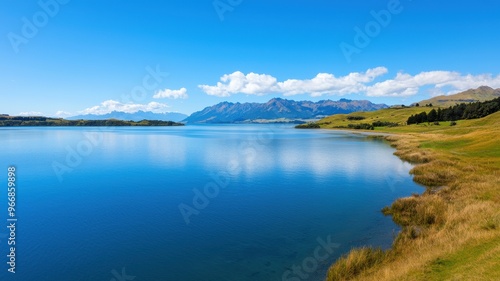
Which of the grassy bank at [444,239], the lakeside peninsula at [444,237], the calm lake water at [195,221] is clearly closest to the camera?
the grassy bank at [444,239]

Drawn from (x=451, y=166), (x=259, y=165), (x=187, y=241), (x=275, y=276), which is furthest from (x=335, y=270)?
(x=259, y=165)

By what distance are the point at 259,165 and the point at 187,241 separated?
47998 millimetres

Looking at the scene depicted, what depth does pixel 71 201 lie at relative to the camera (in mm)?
44250

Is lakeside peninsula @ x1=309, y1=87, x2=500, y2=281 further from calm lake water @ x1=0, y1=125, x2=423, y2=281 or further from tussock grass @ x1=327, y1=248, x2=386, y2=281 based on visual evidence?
calm lake water @ x1=0, y1=125, x2=423, y2=281

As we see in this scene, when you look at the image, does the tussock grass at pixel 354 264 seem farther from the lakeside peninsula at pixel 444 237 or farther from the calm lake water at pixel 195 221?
the calm lake water at pixel 195 221

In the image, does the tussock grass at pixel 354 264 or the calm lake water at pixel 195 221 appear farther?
the calm lake water at pixel 195 221

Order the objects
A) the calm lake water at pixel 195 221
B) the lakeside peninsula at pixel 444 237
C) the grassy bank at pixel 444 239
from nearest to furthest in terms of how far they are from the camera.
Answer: the grassy bank at pixel 444 239 → the lakeside peninsula at pixel 444 237 → the calm lake water at pixel 195 221

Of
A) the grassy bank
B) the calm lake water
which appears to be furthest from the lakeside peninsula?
the calm lake water

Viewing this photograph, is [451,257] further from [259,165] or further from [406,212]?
[259,165]

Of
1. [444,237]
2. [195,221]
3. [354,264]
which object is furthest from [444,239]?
[195,221]

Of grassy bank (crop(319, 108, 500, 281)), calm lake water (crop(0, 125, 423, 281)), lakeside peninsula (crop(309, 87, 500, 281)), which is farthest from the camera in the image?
calm lake water (crop(0, 125, 423, 281))

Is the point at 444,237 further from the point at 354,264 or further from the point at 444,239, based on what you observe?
the point at 354,264

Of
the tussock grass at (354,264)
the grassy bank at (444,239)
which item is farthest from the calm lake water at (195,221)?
the grassy bank at (444,239)

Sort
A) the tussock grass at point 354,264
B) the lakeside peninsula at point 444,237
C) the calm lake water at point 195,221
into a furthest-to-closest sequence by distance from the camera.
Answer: the calm lake water at point 195,221, the tussock grass at point 354,264, the lakeside peninsula at point 444,237
